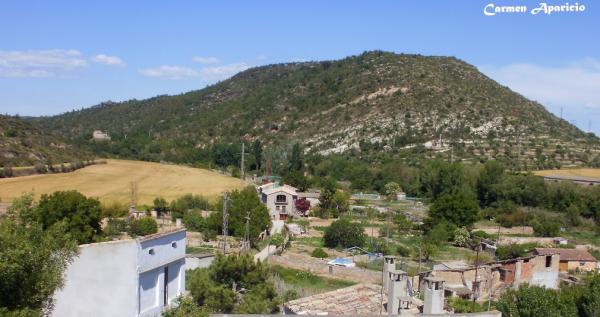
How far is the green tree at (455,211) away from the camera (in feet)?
132

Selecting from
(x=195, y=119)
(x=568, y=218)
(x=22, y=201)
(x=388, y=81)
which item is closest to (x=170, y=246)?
(x=22, y=201)

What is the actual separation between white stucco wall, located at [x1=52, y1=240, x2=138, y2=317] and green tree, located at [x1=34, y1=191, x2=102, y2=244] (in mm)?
19698

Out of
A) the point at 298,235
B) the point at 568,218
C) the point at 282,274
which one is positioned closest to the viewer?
the point at 282,274

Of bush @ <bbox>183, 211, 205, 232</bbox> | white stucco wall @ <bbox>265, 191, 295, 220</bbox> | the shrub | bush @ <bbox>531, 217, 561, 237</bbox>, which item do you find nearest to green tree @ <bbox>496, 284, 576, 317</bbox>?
the shrub

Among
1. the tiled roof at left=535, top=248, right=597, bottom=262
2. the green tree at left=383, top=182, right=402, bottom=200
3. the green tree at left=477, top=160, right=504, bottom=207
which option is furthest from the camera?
the green tree at left=383, top=182, right=402, bottom=200

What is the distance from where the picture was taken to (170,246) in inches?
471

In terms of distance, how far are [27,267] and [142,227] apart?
2762 centimetres

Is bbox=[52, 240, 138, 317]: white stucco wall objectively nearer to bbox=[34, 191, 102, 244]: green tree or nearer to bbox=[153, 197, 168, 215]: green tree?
bbox=[34, 191, 102, 244]: green tree

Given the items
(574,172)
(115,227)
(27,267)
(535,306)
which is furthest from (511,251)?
(574,172)

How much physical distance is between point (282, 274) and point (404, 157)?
48653 millimetres

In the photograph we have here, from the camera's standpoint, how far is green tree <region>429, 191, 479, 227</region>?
4028cm

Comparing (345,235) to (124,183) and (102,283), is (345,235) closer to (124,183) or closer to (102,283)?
(102,283)

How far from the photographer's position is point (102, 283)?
1080 cm

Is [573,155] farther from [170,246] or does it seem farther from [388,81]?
[170,246]
